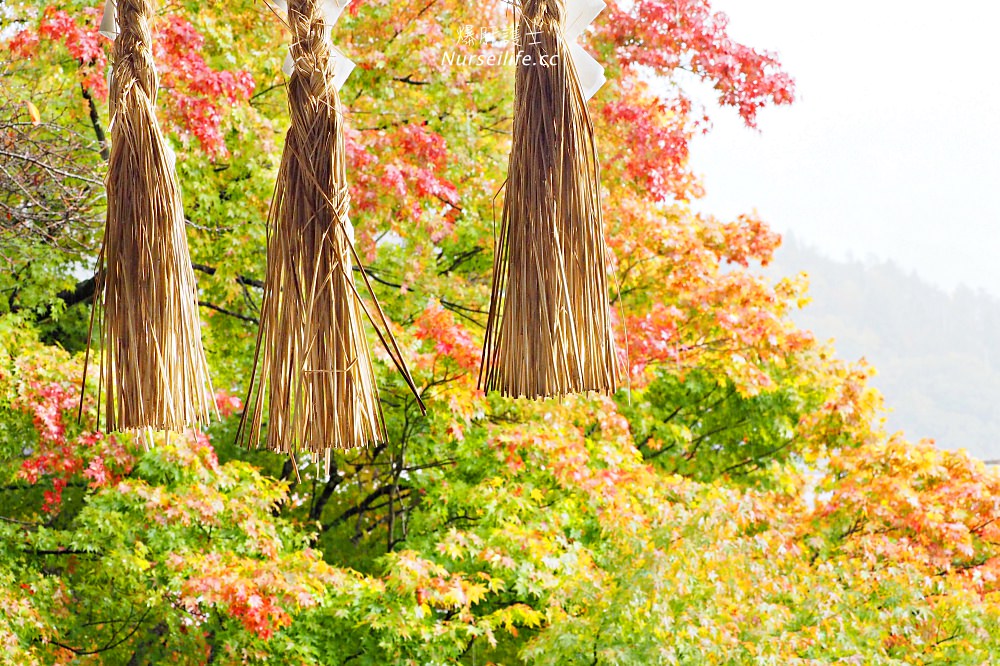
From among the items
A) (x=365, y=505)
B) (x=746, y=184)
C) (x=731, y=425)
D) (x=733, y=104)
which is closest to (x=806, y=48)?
(x=746, y=184)

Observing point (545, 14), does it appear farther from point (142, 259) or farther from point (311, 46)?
point (142, 259)

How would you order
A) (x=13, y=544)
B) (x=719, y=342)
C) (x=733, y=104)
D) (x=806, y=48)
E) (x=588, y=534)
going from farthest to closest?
1. (x=806, y=48)
2. (x=719, y=342)
3. (x=733, y=104)
4. (x=588, y=534)
5. (x=13, y=544)

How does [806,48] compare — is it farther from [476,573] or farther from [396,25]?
[476,573]

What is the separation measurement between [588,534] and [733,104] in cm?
214

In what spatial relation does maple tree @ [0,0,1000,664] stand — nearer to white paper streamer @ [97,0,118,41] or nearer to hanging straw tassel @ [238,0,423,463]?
hanging straw tassel @ [238,0,423,463]

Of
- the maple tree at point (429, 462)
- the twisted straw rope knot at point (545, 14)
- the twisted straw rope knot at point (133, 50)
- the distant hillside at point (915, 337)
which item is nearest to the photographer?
the twisted straw rope knot at point (545, 14)

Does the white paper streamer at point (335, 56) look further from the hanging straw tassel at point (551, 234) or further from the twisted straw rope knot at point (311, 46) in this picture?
the hanging straw tassel at point (551, 234)

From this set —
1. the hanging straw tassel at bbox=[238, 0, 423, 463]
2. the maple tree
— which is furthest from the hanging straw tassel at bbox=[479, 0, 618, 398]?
the maple tree

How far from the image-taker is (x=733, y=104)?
16.4 ft

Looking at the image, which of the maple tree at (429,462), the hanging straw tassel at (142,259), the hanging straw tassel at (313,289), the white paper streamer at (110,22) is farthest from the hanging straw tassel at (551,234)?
the maple tree at (429,462)

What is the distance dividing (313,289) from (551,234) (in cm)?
30

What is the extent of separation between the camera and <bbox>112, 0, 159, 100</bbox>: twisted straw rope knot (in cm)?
135

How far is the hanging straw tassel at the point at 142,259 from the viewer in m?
1.37

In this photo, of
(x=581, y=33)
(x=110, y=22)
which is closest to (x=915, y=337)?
(x=581, y=33)
